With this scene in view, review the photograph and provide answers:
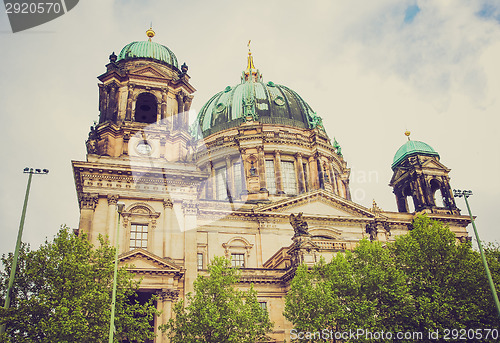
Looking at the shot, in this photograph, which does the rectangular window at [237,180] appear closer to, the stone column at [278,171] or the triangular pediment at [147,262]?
the stone column at [278,171]

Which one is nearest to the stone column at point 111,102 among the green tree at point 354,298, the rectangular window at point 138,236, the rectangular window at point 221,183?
the rectangular window at point 138,236

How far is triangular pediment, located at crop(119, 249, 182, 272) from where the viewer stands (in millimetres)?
28953

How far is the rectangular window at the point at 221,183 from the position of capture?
5108 centimetres

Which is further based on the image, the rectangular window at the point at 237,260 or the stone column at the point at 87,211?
the rectangular window at the point at 237,260

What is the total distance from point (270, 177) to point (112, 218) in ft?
77.0

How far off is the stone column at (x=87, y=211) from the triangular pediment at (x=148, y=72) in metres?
10.8

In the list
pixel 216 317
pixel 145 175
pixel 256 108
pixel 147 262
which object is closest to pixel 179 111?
pixel 145 175

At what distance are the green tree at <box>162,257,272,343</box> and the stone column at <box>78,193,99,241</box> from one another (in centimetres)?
804

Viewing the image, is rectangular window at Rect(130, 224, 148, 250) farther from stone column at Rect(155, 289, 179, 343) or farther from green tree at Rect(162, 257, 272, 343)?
green tree at Rect(162, 257, 272, 343)

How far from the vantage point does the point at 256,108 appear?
57.2 meters

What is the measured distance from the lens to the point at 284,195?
159 ft

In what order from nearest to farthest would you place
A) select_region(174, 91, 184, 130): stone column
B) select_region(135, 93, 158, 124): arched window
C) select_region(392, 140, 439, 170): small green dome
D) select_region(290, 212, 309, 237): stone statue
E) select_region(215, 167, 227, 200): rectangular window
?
select_region(290, 212, 309, 237): stone statue → select_region(174, 91, 184, 130): stone column → select_region(135, 93, 158, 124): arched window → select_region(215, 167, 227, 200): rectangular window → select_region(392, 140, 439, 170): small green dome

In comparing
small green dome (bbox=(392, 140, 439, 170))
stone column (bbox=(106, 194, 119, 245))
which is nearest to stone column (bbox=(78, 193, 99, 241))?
stone column (bbox=(106, 194, 119, 245))

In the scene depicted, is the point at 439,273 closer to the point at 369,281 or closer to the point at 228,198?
the point at 369,281
